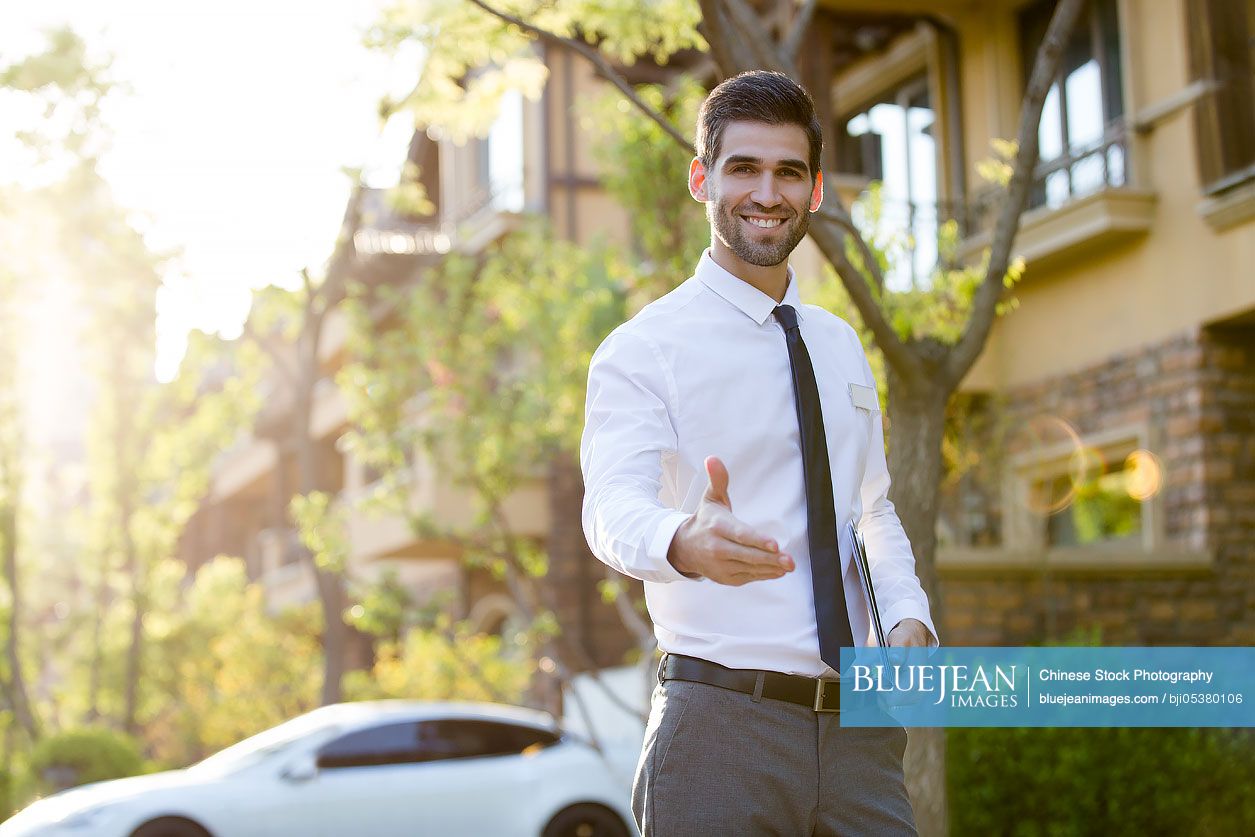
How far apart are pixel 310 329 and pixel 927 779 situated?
1285 centimetres

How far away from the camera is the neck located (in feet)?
11.1

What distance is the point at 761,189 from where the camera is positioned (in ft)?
Answer: 10.7

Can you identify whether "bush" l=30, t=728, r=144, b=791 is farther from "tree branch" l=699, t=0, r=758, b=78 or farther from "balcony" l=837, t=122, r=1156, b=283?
"tree branch" l=699, t=0, r=758, b=78

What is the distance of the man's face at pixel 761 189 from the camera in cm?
328

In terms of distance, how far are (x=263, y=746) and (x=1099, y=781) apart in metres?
6.66

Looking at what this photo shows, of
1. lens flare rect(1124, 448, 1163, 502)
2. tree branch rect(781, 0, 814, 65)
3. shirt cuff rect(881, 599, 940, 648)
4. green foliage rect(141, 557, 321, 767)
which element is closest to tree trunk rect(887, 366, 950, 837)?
tree branch rect(781, 0, 814, 65)

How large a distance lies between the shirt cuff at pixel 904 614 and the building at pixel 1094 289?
22.9 feet

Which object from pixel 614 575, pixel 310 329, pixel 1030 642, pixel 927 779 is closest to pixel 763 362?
pixel 927 779

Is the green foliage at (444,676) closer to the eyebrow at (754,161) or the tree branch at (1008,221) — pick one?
the tree branch at (1008,221)

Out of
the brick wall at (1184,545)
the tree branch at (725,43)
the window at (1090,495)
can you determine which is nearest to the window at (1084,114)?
the brick wall at (1184,545)

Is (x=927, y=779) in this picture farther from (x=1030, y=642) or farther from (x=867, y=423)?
(x=1030, y=642)

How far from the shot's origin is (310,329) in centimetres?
1883

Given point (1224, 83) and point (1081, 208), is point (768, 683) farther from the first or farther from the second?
point (1081, 208)

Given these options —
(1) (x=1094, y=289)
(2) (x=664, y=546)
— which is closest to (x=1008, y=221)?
(2) (x=664, y=546)
